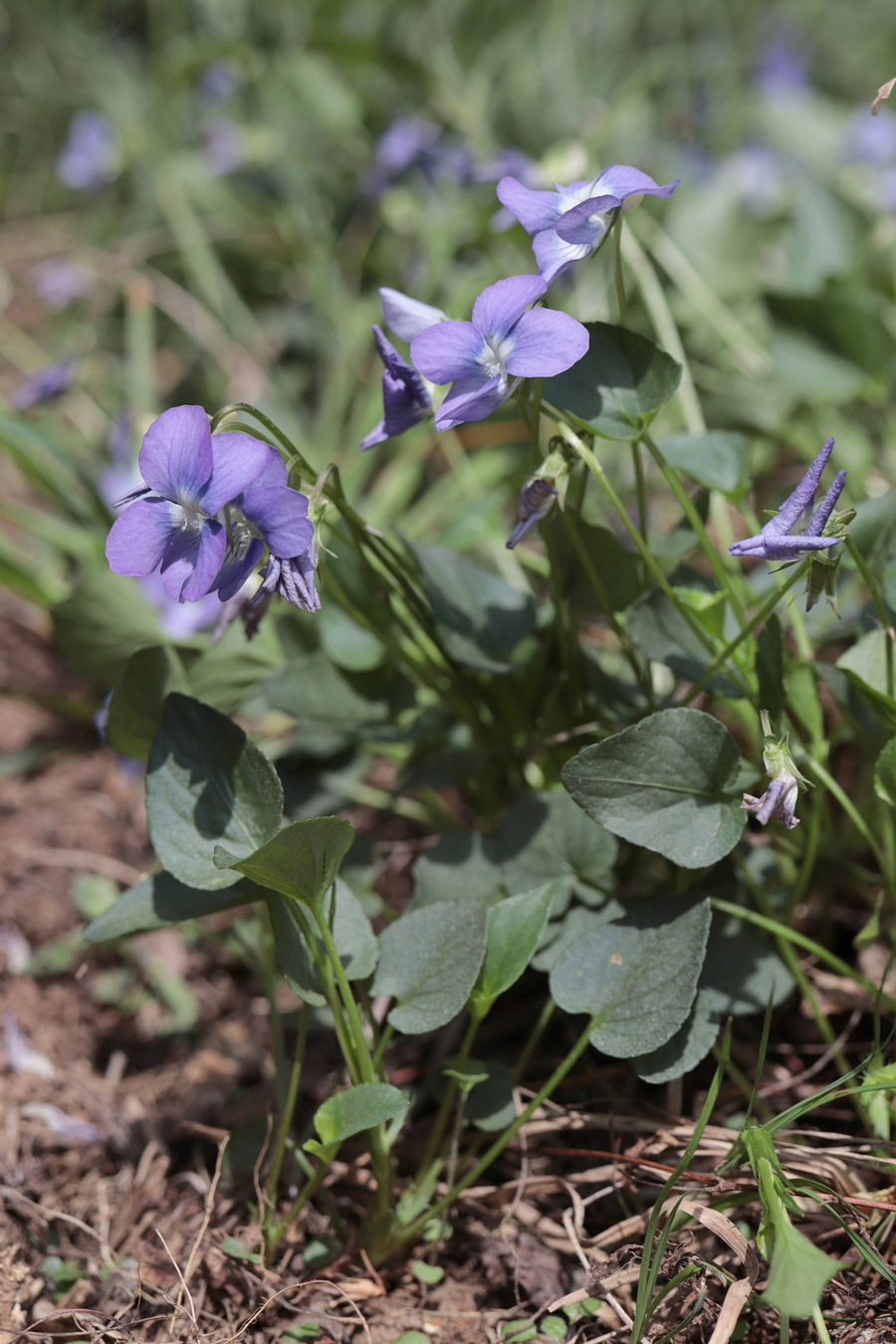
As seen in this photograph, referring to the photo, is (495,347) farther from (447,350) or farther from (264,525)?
(264,525)

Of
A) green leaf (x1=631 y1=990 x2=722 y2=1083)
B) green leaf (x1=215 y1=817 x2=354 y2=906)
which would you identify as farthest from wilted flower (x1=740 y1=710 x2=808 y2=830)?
green leaf (x1=215 y1=817 x2=354 y2=906)

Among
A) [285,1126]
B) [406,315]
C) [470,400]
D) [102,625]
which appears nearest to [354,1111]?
[285,1126]

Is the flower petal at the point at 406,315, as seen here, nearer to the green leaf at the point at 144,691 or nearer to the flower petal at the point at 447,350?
the flower petal at the point at 447,350

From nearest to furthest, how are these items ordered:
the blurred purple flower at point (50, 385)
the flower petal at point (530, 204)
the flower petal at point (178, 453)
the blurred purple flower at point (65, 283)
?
the flower petal at point (178, 453), the flower petal at point (530, 204), the blurred purple flower at point (50, 385), the blurred purple flower at point (65, 283)

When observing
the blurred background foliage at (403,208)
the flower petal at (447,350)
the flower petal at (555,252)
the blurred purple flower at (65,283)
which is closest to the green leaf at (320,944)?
the flower petal at (447,350)

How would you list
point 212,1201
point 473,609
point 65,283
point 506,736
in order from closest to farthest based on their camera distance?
1. point 212,1201
2. point 473,609
3. point 506,736
4. point 65,283

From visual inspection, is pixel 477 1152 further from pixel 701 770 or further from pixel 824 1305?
pixel 701 770

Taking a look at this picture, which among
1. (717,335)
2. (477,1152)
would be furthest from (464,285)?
(477,1152)
